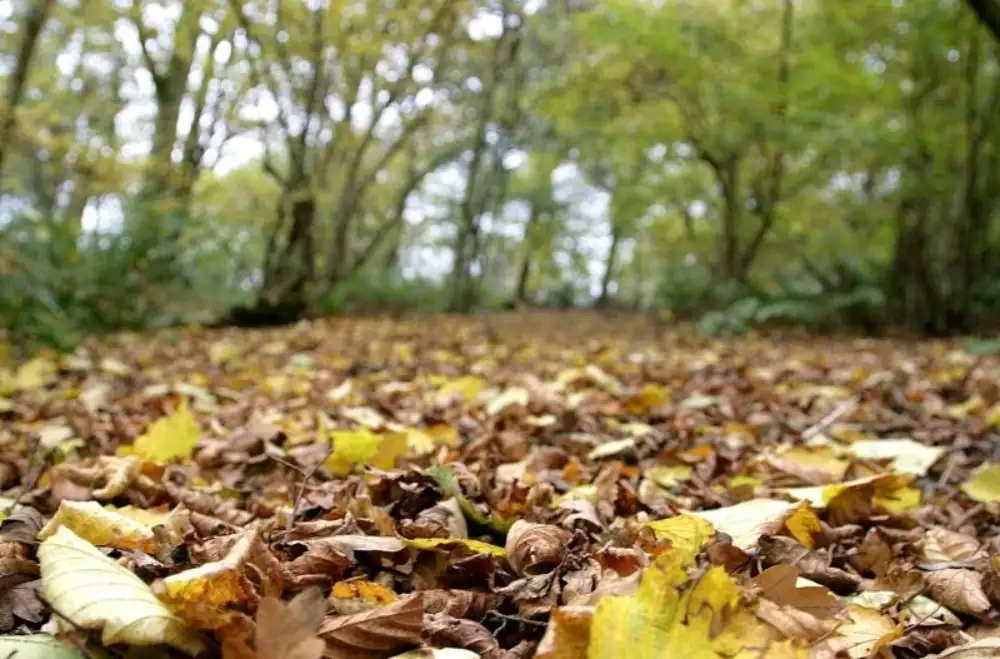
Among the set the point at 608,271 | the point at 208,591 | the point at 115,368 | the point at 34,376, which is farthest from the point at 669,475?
the point at 608,271

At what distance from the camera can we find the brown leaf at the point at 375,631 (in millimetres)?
803

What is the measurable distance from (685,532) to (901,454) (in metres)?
1.03

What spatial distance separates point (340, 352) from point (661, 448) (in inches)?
121

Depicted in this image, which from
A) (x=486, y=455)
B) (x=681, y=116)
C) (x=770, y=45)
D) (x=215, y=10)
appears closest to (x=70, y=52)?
(x=215, y=10)

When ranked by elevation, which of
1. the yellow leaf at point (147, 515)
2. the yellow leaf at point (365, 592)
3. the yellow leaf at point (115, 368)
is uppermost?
the yellow leaf at point (365, 592)

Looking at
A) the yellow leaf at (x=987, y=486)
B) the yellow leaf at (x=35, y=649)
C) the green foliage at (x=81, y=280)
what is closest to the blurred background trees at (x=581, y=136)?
the green foliage at (x=81, y=280)

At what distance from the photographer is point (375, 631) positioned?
82cm

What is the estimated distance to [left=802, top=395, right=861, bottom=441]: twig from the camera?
2.30 meters

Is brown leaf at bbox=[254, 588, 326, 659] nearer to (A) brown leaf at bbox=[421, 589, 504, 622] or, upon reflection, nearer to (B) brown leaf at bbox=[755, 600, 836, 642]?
(A) brown leaf at bbox=[421, 589, 504, 622]

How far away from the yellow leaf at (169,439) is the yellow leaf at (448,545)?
39.9 inches

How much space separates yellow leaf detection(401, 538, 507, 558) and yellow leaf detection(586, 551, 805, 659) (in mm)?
347

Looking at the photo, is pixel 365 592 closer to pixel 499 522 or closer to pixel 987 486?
pixel 499 522

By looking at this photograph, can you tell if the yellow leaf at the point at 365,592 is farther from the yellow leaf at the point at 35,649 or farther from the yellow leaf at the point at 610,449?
the yellow leaf at the point at 610,449

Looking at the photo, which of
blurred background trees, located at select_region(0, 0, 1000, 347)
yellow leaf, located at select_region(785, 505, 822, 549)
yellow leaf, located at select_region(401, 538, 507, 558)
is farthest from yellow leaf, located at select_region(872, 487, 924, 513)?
blurred background trees, located at select_region(0, 0, 1000, 347)
